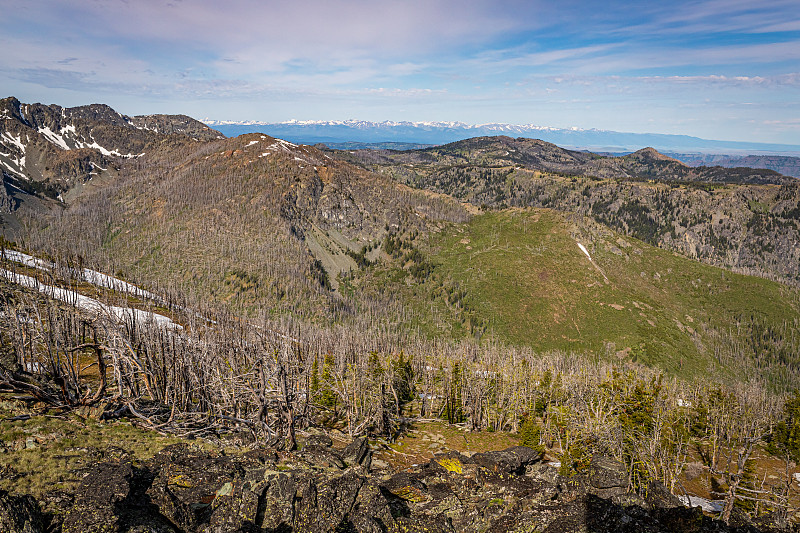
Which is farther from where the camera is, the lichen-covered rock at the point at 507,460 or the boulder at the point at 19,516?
the lichen-covered rock at the point at 507,460

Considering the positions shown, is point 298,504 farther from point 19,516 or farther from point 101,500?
point 19,516

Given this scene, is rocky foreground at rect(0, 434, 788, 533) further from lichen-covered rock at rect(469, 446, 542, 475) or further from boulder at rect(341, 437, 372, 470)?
lichen-covered rock at rect(469, 446, 542, 475)

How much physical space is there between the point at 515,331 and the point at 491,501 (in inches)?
7512

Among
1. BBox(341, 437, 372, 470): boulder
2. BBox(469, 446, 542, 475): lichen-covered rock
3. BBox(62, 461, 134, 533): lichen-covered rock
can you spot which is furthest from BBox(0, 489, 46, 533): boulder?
BBox(469, 446, 542, 475): lichen-covered rock

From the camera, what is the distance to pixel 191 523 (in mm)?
13055

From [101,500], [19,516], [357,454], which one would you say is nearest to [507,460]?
[357,454]

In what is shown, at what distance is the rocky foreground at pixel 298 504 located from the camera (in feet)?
39.1

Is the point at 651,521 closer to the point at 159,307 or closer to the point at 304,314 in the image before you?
the point at 159,307

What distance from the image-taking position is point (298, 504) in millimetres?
13758

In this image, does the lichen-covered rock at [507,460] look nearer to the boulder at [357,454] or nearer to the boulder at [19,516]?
the boulder at [357,454]

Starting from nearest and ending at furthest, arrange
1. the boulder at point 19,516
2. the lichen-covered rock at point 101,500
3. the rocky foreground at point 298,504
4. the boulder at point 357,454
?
the boulder at point 19,516 → the lichen-covered rock at point 101,500 → the rocky foreground at point 298,504 → the boulder at point 357,454

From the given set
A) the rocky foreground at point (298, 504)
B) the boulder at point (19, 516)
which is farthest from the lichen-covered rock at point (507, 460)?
the boulder at point (19, 516)

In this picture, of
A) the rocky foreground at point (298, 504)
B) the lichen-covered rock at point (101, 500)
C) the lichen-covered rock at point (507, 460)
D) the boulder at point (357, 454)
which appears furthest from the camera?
the lichen-covered rock at point (507, 460)

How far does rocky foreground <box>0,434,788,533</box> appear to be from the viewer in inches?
470
